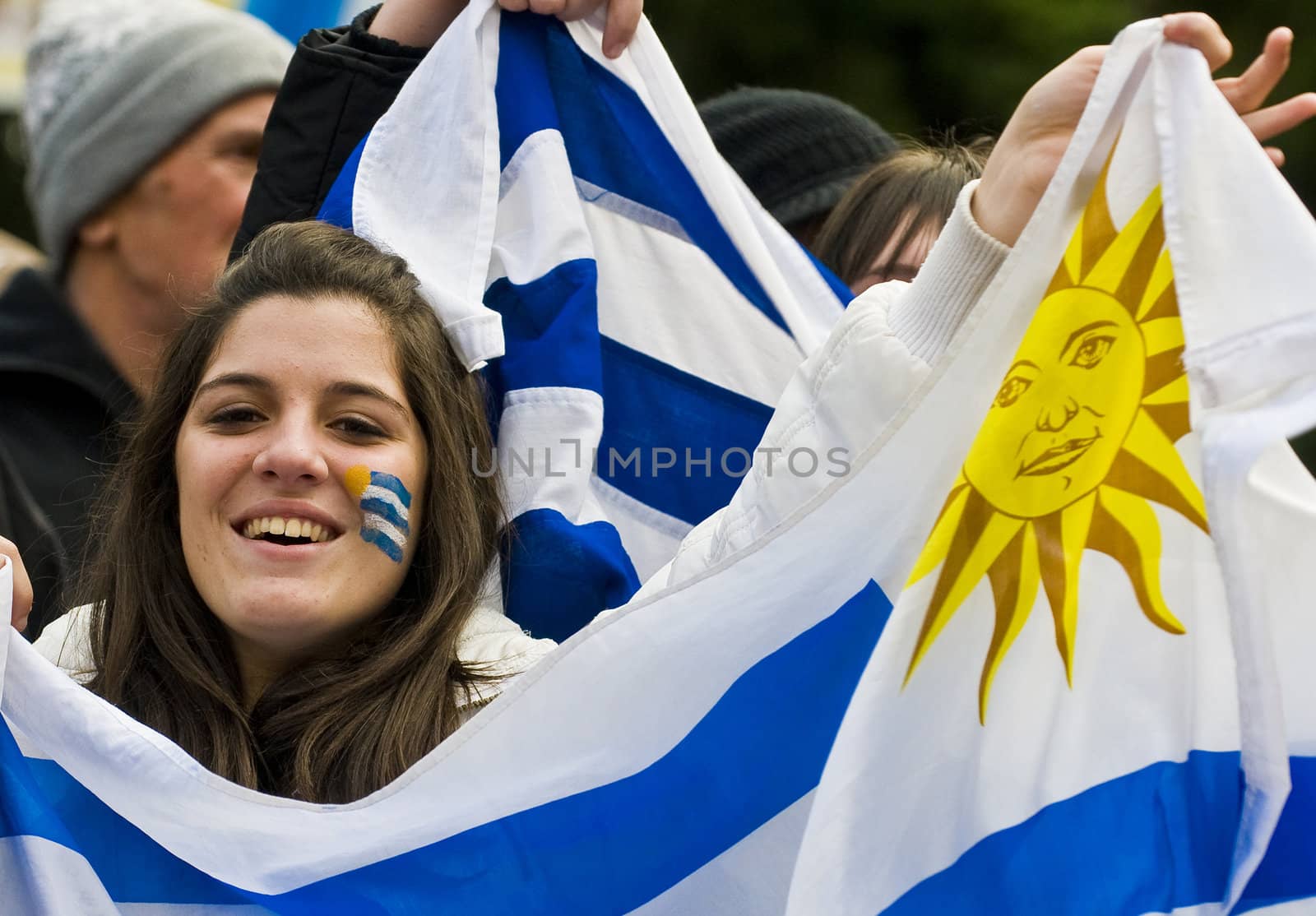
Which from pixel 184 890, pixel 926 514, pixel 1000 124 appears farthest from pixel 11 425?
pixel 1000 124

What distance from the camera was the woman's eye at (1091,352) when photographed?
66.0 inches

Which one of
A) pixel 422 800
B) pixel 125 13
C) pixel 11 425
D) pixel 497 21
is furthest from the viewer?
pixel 125 13

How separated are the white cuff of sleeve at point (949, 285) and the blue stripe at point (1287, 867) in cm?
63

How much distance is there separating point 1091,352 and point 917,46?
7.72m

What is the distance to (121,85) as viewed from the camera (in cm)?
355

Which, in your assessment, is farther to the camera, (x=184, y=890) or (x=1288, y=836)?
(x=184, y=890)

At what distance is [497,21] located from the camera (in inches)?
111

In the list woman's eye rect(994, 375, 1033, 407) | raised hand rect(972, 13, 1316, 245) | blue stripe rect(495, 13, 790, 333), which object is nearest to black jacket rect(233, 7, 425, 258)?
blue stripe rect(495, 13, 790, 333)

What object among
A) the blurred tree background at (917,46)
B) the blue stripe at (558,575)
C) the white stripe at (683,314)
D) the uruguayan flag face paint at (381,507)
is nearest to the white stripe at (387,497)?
the uruguayan flag face paint at (381,507)

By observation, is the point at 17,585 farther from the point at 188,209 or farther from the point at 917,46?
the point at 917,46

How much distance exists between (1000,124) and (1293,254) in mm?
7163

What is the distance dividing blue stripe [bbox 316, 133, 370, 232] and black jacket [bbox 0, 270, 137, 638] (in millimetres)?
688

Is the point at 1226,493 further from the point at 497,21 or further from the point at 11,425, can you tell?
the point at 11,425

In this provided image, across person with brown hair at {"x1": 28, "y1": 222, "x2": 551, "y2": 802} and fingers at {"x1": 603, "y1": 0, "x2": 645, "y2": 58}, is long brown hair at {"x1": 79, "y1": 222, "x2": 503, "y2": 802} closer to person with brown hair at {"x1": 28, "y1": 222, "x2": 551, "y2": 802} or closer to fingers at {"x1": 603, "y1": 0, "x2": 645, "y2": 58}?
person with brown hair at {"x1": 28, "y1": 222, "x2": 551, "y2": 802}
